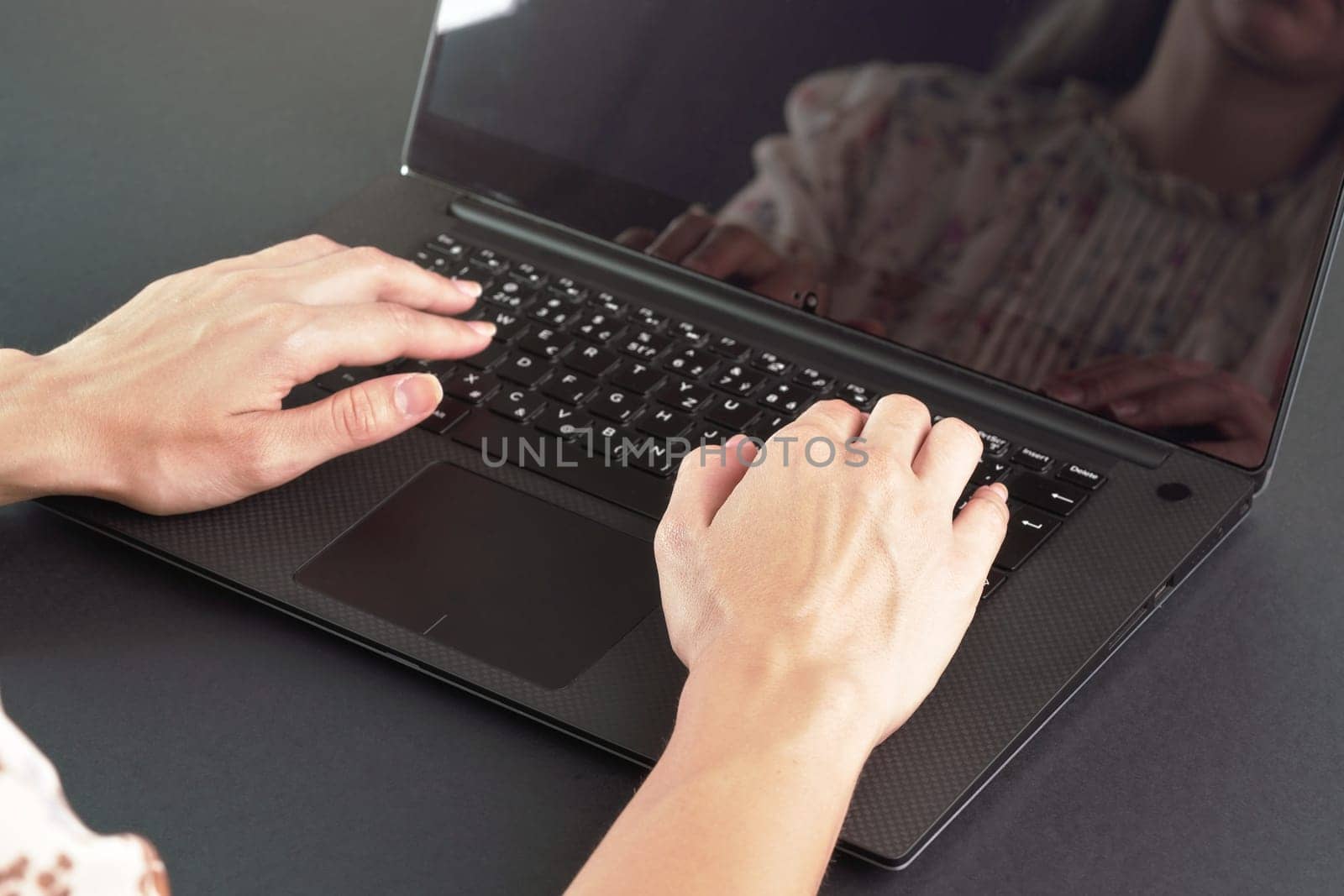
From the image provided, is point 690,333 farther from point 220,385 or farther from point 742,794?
point 742,794

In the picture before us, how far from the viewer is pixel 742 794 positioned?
0.61m

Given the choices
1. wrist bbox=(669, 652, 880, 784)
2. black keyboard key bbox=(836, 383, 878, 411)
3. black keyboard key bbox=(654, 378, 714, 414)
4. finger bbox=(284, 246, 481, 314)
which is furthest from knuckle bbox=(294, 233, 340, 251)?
wrist bbox=(669, 652, 880, 784)

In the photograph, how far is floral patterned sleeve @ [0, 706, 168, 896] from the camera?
44 cm

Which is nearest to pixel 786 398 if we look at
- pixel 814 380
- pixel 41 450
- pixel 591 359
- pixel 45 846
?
pixel 814 380

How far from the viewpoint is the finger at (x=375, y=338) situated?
2.83ft

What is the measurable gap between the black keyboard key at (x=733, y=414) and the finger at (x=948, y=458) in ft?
0.47

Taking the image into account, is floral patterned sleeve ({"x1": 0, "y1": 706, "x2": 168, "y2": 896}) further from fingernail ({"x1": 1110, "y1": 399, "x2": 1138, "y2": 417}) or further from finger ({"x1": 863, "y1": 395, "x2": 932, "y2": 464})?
fingernail ({"x1": 1110, "y1": 399, "x2": 1138, "y2": 417})

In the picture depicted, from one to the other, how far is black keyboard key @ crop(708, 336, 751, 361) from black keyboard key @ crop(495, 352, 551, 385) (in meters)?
0.11

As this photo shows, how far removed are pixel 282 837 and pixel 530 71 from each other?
0.59m

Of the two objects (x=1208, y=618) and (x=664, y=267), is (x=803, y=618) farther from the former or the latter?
(x=664, y=267)

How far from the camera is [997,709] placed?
2.39 ft

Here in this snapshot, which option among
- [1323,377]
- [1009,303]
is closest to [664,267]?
[1009,303]

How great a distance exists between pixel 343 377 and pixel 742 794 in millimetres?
445

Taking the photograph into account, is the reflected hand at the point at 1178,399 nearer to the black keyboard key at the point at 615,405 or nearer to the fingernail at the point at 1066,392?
the fingernail at the point at 1066,392
